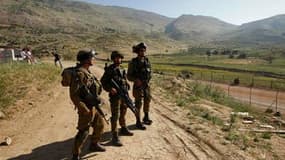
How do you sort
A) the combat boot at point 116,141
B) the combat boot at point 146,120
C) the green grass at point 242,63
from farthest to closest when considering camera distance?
the green grass at point 242,63, the combat boot at point 146,120, the combat boot at point 116,141

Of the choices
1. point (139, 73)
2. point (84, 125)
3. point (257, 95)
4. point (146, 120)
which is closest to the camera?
point (84, 125)

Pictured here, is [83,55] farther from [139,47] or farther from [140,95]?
[140,95]

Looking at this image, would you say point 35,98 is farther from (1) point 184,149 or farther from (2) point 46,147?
(1) point 184,149

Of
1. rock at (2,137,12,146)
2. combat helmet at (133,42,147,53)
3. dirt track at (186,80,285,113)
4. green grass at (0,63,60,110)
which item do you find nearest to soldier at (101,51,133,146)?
combat helmet at (133,42,147,53)

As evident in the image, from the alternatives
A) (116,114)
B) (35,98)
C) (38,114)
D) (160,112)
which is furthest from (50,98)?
(116,114)

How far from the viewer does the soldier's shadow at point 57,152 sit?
680cm

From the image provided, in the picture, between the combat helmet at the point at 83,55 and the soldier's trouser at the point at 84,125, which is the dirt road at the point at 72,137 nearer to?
the soldier's trouser at the point at 84,125

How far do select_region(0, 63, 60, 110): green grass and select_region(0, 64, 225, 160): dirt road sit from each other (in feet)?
1.79

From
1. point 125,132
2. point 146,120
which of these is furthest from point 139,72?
point 146,120

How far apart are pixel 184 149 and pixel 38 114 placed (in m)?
5.76

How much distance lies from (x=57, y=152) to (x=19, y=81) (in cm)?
773

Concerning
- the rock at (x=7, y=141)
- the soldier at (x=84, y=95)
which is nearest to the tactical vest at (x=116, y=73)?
the soldier at (x=84, y=95)

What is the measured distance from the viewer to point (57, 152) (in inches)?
280

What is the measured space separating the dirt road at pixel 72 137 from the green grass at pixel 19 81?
55cm
